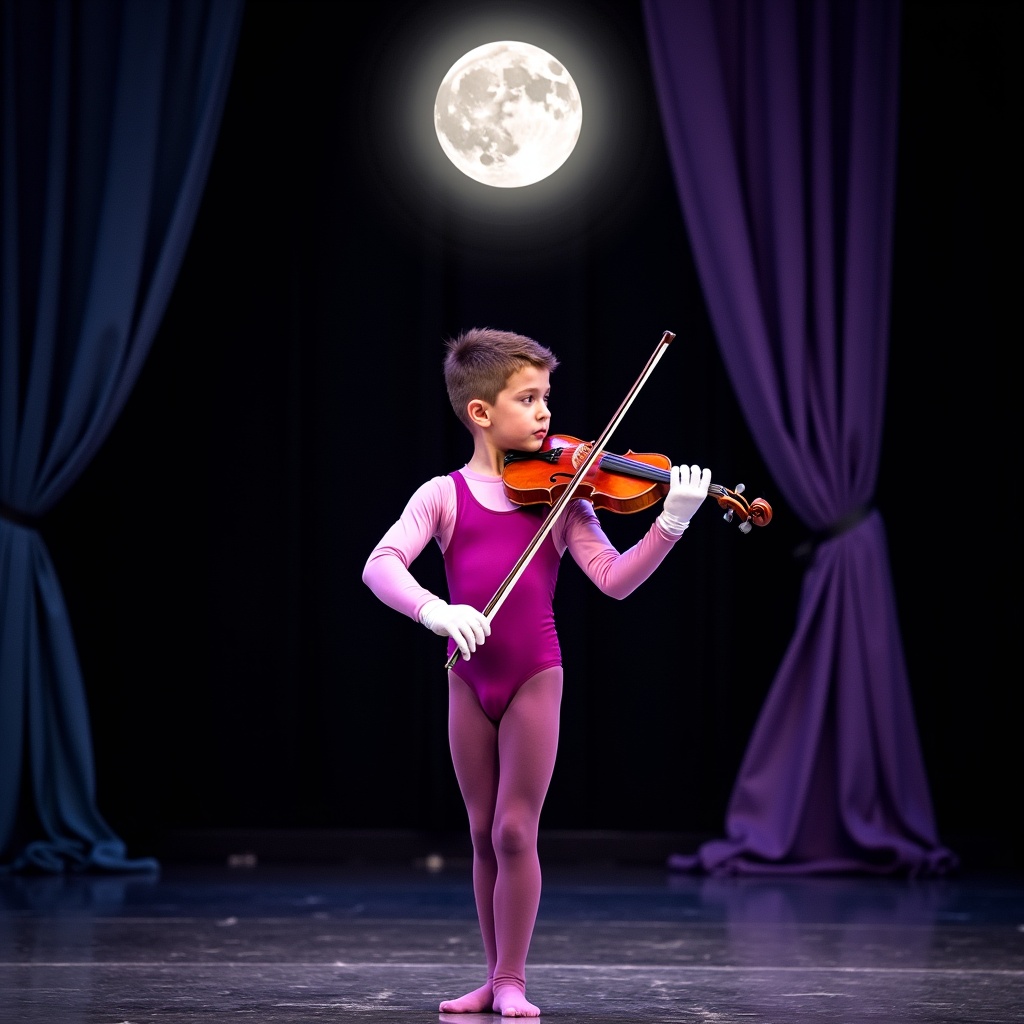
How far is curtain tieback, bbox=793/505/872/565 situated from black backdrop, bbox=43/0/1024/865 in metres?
0.29

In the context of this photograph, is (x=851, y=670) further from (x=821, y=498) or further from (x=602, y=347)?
(x=602, y=347)

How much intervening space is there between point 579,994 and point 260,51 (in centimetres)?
369

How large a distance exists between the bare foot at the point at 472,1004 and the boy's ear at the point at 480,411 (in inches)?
35.7

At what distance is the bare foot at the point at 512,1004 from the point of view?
91.2 inches

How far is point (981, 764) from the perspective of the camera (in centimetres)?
504

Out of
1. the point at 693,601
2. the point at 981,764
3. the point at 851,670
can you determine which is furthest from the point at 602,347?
the point at 981,764

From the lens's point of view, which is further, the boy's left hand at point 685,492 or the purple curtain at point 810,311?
the purple curtain at point 810,311

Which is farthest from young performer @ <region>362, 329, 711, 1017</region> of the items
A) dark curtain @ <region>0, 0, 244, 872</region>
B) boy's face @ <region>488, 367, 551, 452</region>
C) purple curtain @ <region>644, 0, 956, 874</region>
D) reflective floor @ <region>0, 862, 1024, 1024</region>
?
dark curtain @ <region>0, 0, 244, 872</region>

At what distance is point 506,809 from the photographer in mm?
2365

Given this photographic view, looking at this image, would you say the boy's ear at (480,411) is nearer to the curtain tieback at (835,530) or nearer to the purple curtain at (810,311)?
the purple curtain at (810,311)

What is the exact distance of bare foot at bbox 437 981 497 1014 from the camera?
7.82 feet

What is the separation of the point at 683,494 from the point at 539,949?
4.20ft

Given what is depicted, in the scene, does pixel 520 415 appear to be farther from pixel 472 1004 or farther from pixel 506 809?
pixel 472 1004

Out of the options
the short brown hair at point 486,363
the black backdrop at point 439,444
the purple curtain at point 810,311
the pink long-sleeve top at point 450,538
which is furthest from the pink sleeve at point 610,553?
the black backdrop at point 439,444
